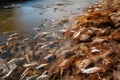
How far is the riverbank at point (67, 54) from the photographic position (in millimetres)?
5246

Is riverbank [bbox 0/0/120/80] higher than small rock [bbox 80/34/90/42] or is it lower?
lower

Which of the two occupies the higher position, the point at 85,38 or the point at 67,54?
the point at 85,38

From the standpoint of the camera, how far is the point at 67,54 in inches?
242

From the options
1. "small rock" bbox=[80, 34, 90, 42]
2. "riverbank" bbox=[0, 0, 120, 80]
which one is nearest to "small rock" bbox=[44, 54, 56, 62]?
"riverbank" bbox=[0, 0, 120, 80]

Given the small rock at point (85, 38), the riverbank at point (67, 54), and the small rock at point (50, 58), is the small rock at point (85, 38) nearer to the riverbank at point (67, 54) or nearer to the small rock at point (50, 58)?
the riverbank at point (67, 54)

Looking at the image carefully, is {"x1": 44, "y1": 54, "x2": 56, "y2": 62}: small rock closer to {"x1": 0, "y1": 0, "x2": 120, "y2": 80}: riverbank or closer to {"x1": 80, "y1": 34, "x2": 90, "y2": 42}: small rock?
{"x1": 0, "y1": 0, "x2": 120, "y2": 80}: riverbank

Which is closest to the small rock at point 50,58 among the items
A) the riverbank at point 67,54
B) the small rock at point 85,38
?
the riverbank at point 67,54

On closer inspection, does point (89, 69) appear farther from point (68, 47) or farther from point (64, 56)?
point (68, 47)

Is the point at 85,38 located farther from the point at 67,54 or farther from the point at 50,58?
the point at 50,58

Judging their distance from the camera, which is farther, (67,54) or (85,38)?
(85,38)

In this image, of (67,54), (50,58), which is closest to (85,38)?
(67,54)

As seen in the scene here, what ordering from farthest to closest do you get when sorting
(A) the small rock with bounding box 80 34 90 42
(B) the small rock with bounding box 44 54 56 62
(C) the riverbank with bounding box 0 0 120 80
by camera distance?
(A) the small rock with bounding box 80 34 90 42 < (B) the small rock with bounding box 44 54 56 62 < (C) the riverbank with bounding box 0 0 120 80

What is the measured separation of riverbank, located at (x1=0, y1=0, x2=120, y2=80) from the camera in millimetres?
5246

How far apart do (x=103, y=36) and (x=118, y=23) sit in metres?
0.89
